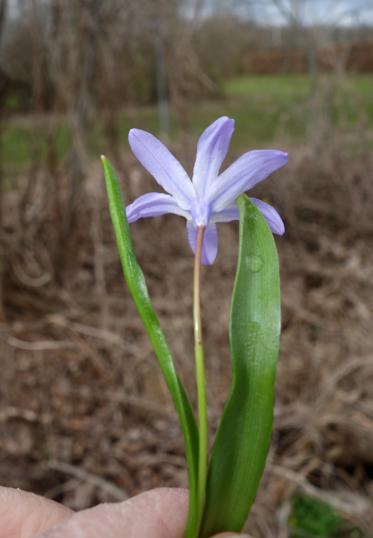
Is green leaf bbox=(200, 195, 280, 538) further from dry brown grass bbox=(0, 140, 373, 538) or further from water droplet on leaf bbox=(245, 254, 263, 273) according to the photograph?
dry brown grass bbox=(0, 140, 373, 538)

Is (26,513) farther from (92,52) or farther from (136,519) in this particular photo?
(92,52)

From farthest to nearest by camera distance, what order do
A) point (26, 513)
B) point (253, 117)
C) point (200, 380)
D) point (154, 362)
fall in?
point (253, 117) < point (154, 362) < point (26, 513) < point (200, 380)

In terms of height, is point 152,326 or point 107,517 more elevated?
point 152,326

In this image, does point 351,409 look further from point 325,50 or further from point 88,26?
point 325,50

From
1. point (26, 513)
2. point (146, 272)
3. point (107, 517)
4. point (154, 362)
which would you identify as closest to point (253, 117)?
point (146, 272)

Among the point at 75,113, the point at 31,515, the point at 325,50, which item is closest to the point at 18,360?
the point at 75,113

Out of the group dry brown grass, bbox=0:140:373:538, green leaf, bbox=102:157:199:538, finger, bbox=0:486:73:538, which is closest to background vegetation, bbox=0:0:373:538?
dry brown grass, bbox=0:140:373:538
